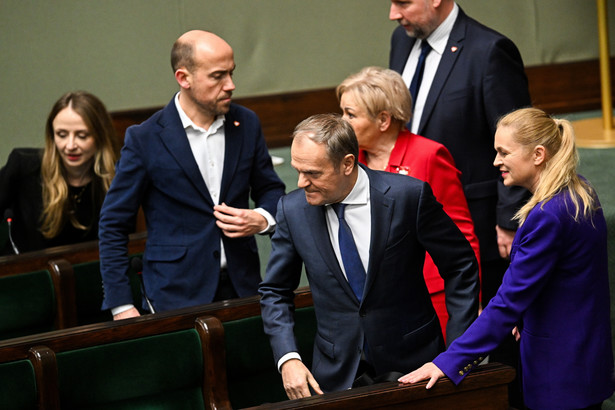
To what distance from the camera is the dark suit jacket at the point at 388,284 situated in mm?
2336

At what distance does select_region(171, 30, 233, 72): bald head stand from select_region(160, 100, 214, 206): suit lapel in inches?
8.1

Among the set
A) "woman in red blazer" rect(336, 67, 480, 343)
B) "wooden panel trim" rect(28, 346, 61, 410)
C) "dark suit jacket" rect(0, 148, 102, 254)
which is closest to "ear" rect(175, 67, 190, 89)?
"woman in red blazer" rect(336, 67, 480, 343)

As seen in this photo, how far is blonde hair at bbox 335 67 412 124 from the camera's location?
2.82 m

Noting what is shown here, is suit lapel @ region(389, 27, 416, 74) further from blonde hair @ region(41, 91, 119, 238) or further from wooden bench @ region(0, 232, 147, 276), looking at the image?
wooden bench @ region(0, 232, 147, 276)

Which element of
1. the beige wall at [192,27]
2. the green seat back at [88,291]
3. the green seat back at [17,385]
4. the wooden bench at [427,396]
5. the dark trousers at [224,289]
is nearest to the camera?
the wooden bench at [427,396]

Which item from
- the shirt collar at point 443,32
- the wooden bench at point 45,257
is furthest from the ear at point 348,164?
the wooden bench at point 45,257

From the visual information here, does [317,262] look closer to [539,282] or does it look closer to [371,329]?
[371,329]

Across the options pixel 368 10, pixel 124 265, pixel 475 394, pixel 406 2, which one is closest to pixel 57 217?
pixel 124 265

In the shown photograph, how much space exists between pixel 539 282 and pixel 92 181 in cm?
225

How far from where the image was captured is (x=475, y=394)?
219cm

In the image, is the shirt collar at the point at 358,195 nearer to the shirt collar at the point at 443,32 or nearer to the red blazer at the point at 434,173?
the red blazer at the point at 434,173

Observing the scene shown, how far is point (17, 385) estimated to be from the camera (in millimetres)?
2537

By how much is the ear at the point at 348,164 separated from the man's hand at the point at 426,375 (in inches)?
21.2

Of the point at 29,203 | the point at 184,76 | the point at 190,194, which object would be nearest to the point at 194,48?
the point at 184,76
